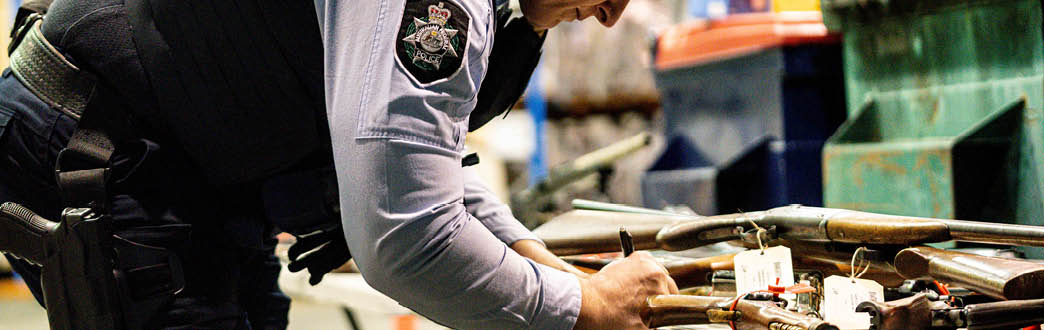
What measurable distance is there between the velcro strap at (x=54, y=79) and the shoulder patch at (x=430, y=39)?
51cm

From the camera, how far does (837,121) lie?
274 centimetres

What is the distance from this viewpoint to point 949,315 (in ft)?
3.09

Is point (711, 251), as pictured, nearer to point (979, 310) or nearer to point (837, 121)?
point (979, 310)

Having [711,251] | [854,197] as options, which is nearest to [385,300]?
[711,251]

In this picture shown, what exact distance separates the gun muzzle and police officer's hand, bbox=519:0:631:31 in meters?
0.68

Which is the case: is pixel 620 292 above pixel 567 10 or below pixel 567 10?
below

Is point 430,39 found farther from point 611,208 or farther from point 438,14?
point 611,208

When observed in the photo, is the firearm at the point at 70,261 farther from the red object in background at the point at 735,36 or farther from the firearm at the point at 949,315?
the red object in background at the point at 735,36

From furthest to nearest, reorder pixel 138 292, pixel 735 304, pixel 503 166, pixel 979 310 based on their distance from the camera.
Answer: pixel 503 166
pixel 138 292
pixel 735 304
pixel 979 310

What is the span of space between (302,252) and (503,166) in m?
4.44

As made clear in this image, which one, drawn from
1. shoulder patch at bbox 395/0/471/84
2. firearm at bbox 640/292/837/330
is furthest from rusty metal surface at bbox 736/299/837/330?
shoulder patch at bbox 395/0/471/84

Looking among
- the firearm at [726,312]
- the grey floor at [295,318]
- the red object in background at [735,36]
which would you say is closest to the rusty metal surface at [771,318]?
the firearm at [726,312]

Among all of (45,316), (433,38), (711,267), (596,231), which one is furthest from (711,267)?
(45,316)

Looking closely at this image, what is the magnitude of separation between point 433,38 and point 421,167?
125 mm
